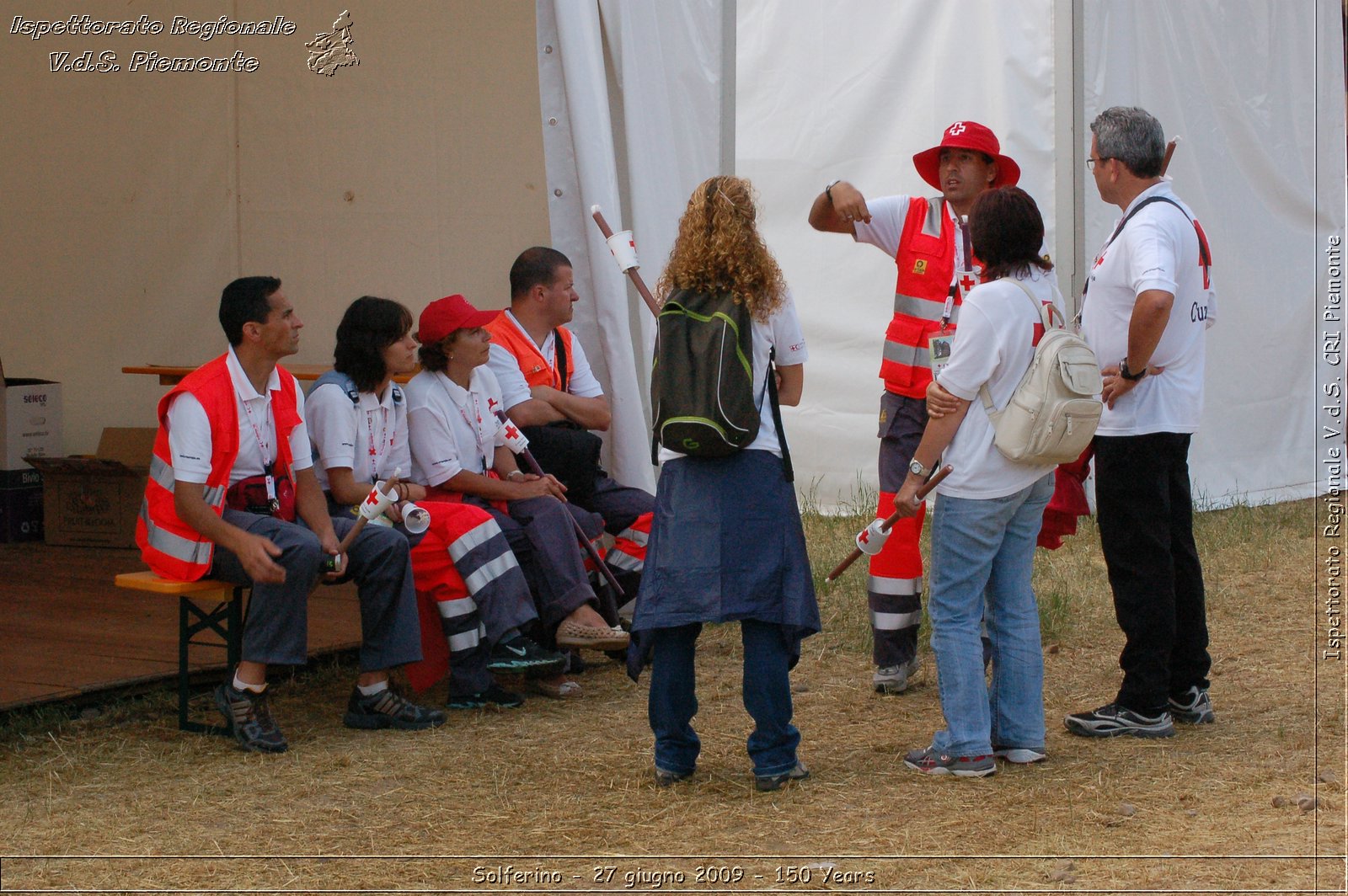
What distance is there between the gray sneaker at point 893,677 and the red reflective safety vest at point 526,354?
4.84 feet

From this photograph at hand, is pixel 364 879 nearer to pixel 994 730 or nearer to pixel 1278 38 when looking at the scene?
pixel 994 730

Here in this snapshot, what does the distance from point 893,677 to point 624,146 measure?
2062mm

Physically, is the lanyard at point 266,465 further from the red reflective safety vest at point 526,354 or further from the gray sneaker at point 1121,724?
the gray sneaker at point 1121,724

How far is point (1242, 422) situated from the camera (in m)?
7.88

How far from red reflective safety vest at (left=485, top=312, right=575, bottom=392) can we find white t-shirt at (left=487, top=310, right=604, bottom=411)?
0.01 meters

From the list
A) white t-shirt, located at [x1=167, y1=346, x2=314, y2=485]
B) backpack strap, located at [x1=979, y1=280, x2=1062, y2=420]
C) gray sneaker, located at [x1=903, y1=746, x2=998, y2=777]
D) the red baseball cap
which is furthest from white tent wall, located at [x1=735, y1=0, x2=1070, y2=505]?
gray sneaker, located at [x1=903, y1=746, x2=998, y2=777]

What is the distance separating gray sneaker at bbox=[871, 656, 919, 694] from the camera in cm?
458

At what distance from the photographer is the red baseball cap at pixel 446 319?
449 centimetres

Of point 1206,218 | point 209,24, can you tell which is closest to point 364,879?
point 209,24

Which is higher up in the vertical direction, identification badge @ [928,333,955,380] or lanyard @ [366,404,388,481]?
identification badge @ [928,333,955,380]

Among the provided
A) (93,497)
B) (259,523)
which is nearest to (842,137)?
(93,497)

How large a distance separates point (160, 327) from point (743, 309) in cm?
498

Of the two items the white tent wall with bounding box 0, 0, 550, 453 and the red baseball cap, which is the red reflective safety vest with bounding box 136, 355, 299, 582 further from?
the white tent wall with bounding box 0, 0, 550, 453

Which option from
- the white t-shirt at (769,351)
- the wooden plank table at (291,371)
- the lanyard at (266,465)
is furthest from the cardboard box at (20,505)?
the white t-shirt at (769,351)
